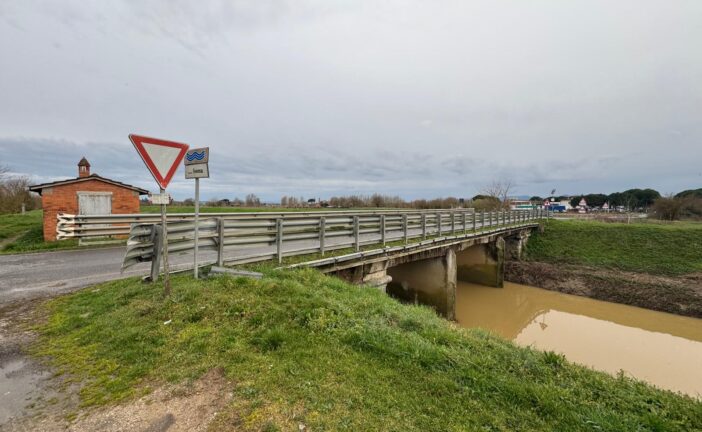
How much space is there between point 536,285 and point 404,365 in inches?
841

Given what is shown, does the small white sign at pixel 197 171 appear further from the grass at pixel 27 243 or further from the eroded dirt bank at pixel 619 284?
the eroded dirt bank at pixel 619 284

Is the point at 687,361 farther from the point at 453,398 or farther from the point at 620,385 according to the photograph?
the point at 453,398

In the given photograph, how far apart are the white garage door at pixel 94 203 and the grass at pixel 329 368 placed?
11.7 m

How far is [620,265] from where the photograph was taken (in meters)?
21.4

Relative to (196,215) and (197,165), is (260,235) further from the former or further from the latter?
(197,165)

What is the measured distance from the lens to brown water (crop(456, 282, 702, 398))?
986cm

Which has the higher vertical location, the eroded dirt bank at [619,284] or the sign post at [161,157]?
the sign post at [161,157]

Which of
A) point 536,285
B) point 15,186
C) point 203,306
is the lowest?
point 536,285

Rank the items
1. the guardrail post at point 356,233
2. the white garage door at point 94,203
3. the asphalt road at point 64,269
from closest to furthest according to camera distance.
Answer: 1. the asphalt road at point 64,269
2. the guardrail post at point 356,233
3. the white garage door at point 94,203

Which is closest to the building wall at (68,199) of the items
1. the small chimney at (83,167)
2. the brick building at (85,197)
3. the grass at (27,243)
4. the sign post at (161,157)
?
the brick building at (85,197)

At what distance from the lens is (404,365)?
3629 millimetres

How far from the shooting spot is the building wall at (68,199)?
13.8m

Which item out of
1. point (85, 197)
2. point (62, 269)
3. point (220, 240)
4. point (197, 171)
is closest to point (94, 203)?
point (85, 197)

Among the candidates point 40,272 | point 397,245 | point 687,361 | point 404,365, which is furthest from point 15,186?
point 687,361
